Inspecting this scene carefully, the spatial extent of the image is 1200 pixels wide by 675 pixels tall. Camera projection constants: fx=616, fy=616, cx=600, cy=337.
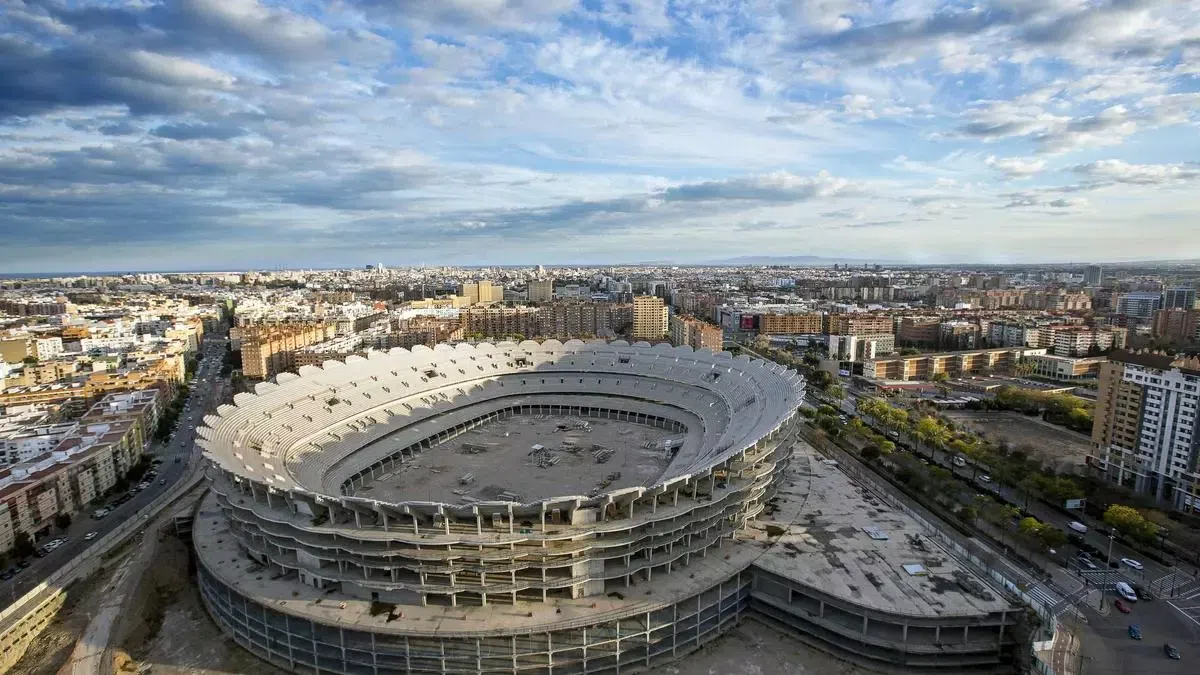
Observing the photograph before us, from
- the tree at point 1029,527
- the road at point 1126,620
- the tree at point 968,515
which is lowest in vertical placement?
the road at point 1126,620

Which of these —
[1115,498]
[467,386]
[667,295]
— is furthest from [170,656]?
[667,295]

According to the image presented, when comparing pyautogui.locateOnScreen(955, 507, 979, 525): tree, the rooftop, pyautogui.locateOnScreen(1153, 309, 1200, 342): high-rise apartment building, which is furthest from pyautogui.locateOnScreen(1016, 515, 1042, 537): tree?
pyautogui.locateOnScreen(1153, 309, 1200, 342): high-rise apartment building

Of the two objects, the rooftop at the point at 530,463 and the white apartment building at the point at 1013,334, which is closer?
the rooftop at the point at 530,463

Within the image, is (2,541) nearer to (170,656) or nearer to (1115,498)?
(170,656)

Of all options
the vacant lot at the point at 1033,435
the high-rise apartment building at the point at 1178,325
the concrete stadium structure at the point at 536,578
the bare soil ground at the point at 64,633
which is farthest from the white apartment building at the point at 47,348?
the high-rise apartment building at the point at 1178,325

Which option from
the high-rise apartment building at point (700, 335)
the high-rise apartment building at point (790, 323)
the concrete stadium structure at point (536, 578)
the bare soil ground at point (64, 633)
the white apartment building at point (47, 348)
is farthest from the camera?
the high-rise apartment building at point (790, 323)

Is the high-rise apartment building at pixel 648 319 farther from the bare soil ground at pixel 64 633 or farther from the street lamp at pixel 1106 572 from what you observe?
the bare soil ground at pixel 64 633

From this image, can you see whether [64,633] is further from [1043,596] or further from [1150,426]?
[1150,426]

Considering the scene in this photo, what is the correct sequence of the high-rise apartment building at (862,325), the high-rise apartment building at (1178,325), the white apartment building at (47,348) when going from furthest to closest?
the high-rise apartment building at (862,325) < the high-rise apartment building at (1178,325) < the white apartment building at (47,348)

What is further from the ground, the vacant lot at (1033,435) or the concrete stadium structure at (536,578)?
the concrete stadium structure at (536,578)
